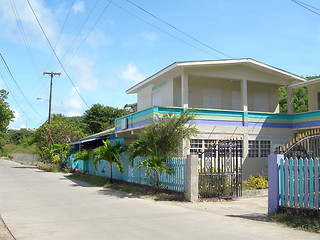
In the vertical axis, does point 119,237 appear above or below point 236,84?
below

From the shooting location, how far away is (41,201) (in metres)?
12.2

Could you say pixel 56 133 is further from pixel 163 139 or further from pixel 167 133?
pixel 167 133

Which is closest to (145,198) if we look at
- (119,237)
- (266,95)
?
(119,237)

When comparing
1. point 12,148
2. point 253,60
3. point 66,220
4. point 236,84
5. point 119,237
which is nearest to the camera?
point 119,237

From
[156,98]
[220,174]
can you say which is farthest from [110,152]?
[220,174]

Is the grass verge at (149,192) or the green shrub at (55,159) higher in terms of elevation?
the green shrub at (55,159)

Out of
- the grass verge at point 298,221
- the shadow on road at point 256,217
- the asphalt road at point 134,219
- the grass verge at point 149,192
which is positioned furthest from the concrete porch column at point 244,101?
the grass verge at point 298,221

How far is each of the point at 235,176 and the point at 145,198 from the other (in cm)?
368

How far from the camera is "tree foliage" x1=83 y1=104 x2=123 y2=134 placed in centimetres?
5259

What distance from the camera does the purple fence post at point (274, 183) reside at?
28.6 ft

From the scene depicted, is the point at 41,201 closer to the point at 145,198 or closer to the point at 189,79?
the point at 145,198

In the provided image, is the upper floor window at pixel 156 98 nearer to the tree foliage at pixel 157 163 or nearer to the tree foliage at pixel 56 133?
the tree foliage at pixel 157 163

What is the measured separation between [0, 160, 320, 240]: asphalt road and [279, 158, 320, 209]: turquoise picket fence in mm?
867

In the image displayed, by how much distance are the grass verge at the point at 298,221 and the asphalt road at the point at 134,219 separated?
0.30m
